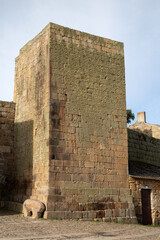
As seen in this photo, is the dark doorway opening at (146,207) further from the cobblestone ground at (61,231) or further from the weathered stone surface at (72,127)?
the cobblestone ground at (61,231)

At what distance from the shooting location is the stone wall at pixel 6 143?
1164 cm

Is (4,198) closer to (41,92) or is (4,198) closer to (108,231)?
(41,92)

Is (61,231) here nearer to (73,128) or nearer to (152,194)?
(73,128)

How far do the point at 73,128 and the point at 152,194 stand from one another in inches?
158

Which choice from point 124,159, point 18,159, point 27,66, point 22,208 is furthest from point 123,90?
point 22,208

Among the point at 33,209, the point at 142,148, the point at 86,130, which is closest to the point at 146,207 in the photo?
the point at 86,130

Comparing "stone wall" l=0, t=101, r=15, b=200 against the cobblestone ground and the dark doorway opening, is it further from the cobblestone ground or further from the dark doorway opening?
the dark doorway opening

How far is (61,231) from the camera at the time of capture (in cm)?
732

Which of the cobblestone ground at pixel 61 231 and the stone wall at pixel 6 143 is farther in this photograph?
the stone wall at pixel 6 143

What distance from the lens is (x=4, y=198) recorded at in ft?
38.1

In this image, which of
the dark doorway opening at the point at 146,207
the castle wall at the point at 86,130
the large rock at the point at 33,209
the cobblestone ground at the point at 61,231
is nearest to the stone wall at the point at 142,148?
the dark doorway opening at the point at 146,207

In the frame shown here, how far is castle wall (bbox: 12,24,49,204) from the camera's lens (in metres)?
9.81

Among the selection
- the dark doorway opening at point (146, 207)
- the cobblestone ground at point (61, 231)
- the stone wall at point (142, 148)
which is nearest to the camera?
the cobblestone ground at point (61, 231)

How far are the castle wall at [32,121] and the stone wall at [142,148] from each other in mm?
5448
